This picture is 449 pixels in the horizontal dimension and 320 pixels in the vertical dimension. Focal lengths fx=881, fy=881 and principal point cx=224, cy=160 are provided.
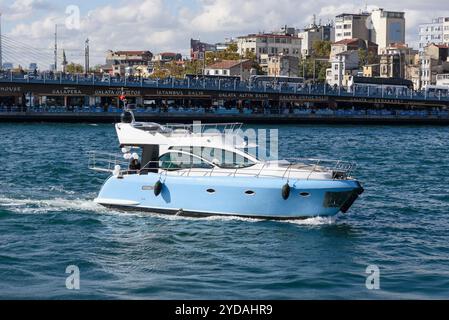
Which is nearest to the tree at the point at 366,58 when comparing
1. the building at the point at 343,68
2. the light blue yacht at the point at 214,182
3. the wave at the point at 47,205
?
the building at the point at 343,68

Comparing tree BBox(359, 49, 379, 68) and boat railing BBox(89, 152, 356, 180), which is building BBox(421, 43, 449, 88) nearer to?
tree BBox(359, 49, 379, 68)

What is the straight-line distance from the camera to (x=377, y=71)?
603 ft

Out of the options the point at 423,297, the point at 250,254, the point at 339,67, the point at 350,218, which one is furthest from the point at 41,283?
the point at 339,67

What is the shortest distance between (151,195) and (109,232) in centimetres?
257

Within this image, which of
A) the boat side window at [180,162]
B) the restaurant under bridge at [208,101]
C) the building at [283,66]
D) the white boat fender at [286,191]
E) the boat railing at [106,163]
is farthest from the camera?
the building at [283,66]

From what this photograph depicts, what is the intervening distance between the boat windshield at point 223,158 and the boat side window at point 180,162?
0.20 metres

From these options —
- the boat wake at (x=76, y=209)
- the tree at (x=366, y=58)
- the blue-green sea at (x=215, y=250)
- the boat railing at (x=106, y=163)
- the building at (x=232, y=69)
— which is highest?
the tree at (x=366, y=58)

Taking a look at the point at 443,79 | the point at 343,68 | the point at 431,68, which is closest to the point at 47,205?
the point at 343,68

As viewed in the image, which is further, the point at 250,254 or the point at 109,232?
the point at 109,232

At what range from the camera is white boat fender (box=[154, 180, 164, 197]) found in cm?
2847

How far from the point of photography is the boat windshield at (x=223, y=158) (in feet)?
94.1

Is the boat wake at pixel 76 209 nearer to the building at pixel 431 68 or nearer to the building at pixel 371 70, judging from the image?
the building at pixel 371 70

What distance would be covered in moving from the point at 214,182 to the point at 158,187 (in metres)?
2.02

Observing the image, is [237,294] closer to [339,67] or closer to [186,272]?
[186,272]
